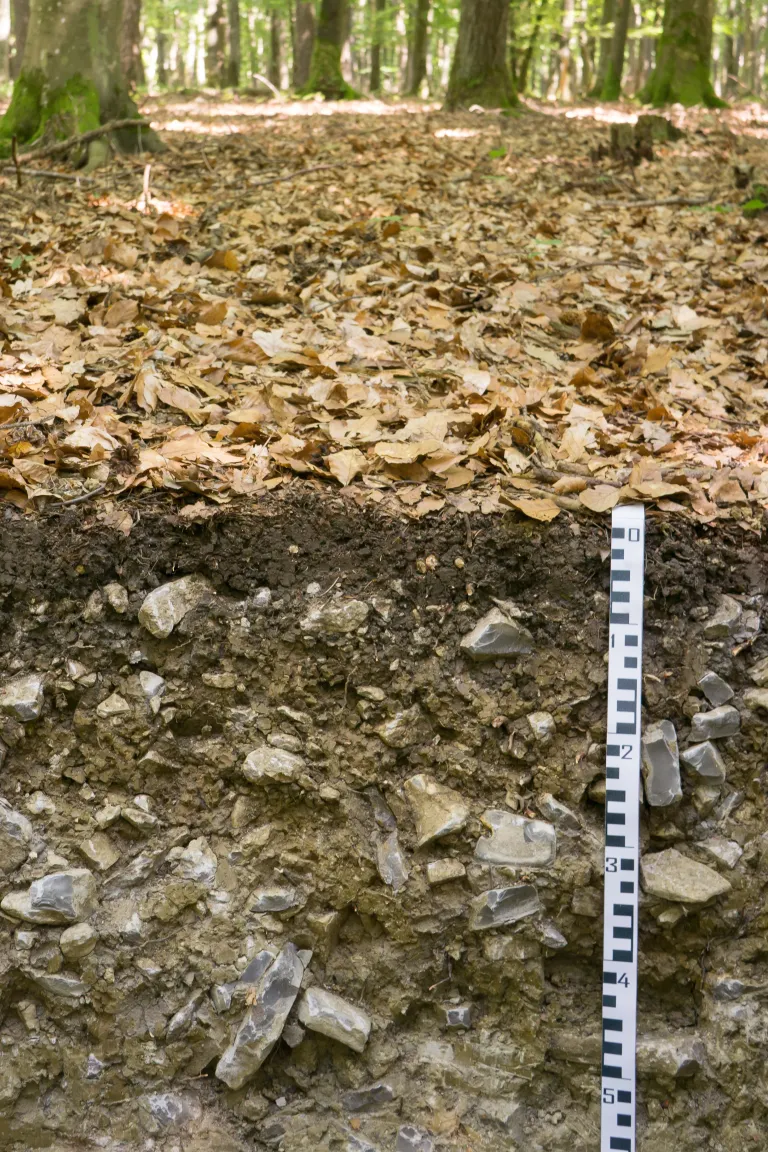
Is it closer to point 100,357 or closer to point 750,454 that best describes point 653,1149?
point 750,454

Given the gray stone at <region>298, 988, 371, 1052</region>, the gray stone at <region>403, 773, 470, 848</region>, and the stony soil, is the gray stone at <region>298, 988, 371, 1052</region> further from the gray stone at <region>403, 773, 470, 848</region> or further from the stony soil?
the gray stone at <region>403, 773, 470, 848</region>

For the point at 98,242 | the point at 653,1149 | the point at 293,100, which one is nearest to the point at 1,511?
the point at 98,242

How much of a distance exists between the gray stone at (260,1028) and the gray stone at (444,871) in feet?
1.96

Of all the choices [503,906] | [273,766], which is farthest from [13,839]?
[503,906]

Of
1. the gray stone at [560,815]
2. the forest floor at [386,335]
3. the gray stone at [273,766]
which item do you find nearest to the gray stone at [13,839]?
the gray stone at [273,766]

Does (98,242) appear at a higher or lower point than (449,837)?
higher

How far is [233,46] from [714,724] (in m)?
23.9

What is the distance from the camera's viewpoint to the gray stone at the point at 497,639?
314 cm

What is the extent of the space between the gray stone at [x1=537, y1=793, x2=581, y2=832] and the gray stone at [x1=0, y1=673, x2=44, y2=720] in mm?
1851

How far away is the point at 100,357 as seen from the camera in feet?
13.3

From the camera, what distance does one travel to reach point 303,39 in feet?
62.3

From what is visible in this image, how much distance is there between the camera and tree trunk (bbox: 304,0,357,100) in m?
14.6

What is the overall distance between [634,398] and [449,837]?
218cm

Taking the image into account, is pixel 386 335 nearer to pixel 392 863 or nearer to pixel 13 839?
pixel 392 863
